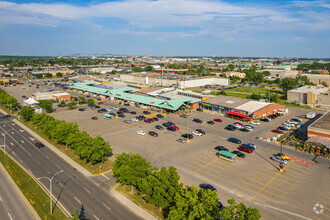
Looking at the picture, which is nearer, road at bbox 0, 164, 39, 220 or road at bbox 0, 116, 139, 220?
road at bbox 0, 164, 39, 220

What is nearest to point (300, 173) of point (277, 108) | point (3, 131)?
point (277, 108)

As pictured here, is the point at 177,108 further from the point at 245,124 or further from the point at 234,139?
the point at 234,139

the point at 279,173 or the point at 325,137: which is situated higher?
the point at 325,137

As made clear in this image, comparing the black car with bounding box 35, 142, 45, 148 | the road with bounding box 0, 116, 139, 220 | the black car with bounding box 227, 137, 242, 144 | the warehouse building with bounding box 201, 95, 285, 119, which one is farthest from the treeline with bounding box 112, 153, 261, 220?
the warehouse building with bounding box 201, 95, 285, 119

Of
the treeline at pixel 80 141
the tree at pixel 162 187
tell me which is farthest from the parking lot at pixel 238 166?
the tree at pixel 162 187

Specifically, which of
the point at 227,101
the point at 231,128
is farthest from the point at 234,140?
the point at 227,101

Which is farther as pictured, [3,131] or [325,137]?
[3,131]

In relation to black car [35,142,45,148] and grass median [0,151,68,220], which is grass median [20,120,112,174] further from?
grass median [0,151,68,220]

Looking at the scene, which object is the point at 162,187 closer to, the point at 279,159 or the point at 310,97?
the point at 279,159
